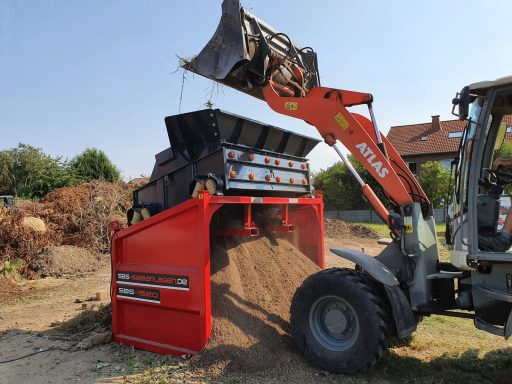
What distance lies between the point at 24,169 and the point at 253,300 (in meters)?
31.5

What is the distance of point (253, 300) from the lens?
4.97 meters

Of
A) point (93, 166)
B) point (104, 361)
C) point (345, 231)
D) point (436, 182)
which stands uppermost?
point (93, 166)

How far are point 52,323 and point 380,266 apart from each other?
15.1ft

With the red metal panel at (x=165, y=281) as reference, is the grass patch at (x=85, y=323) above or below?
below

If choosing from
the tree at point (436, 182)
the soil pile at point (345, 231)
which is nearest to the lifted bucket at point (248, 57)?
the soil pile at point (345, 231)

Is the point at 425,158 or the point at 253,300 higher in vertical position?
the point at 425,158

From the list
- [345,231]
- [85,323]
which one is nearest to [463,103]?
[85,323]

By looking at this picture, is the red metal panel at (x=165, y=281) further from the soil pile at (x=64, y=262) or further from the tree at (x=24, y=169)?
the tree at (x=24, y=169)

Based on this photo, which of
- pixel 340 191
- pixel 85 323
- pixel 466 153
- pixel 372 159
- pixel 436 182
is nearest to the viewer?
pixel 466 153

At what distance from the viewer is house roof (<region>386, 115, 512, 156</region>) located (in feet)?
102

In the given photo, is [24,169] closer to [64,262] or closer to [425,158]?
[64,262]

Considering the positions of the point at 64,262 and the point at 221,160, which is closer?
the point at 221,160

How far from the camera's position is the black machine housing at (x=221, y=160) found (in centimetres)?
487

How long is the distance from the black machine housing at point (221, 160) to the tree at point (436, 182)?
1957cm
